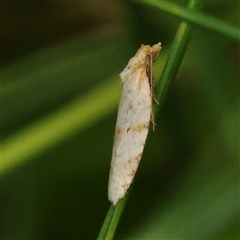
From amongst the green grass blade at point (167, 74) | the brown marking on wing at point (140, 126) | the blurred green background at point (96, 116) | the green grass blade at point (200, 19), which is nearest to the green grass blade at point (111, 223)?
the green grass blade at point (167, 74)

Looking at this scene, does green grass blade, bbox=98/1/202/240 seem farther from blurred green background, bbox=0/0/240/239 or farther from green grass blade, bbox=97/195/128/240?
blurred green background, bbox=0/0/240/239

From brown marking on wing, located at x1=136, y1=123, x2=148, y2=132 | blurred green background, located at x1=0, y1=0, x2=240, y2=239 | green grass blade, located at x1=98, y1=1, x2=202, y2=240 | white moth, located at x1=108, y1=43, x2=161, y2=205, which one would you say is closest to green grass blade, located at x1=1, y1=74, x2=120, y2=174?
blurred green background, located at x1=0, y1=0, x2=240, y2=239

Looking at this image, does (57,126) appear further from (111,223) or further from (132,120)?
(111,223)

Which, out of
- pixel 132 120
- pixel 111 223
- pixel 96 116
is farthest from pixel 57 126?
pixel 111 223

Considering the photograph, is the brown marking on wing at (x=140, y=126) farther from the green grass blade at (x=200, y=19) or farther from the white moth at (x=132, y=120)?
the green grass blade at (x=200, y=19)

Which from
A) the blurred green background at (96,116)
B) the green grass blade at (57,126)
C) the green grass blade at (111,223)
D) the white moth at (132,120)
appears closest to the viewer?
the green grass blade at (111,223)

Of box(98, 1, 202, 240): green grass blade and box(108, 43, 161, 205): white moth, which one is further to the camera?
box(108, 43, 161, 205): white moth
